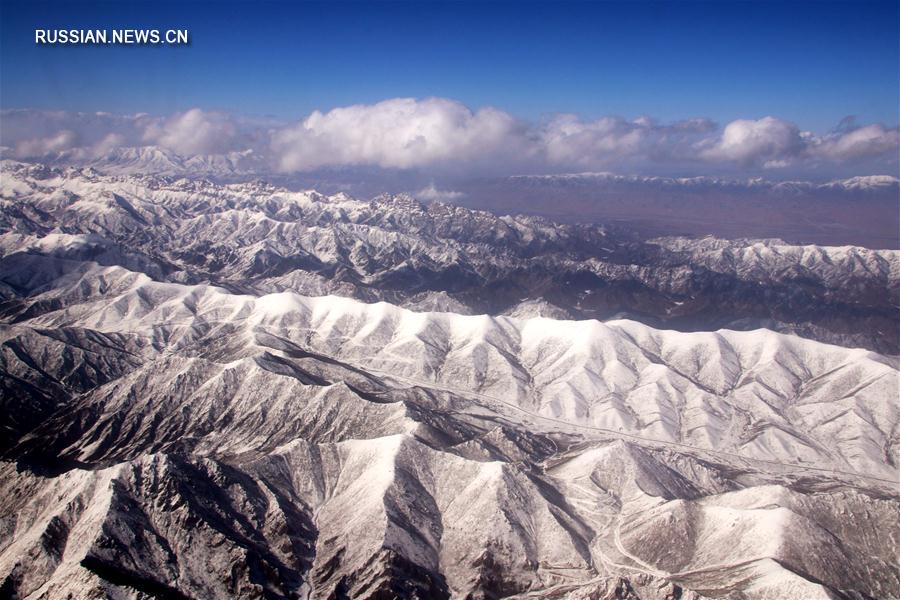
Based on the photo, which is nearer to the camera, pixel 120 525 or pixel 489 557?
pixel 120 525

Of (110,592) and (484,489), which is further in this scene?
(484,489)

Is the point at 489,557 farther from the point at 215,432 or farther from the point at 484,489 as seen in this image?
the point at 215,432

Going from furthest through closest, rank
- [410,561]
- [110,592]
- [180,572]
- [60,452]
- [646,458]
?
[60,452] → [646,458] → [410,561] → [180,572] → [110,592]

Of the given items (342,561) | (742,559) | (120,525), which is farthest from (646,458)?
(120,525)

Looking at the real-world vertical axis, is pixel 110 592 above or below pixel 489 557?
above

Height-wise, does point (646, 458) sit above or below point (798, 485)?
above

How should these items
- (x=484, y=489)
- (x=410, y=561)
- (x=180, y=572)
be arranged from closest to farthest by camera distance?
(x=180, y=572)
(x=410, y=561)
(x=484, y=489)

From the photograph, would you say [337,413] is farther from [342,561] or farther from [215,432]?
[342,561]

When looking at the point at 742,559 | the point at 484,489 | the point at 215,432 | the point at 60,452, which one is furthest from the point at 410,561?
the point at 60,452

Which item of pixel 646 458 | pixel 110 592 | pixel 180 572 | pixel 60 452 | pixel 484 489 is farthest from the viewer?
pixel 60 452

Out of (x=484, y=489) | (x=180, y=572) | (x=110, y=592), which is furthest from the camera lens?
(x=484, y=489)
